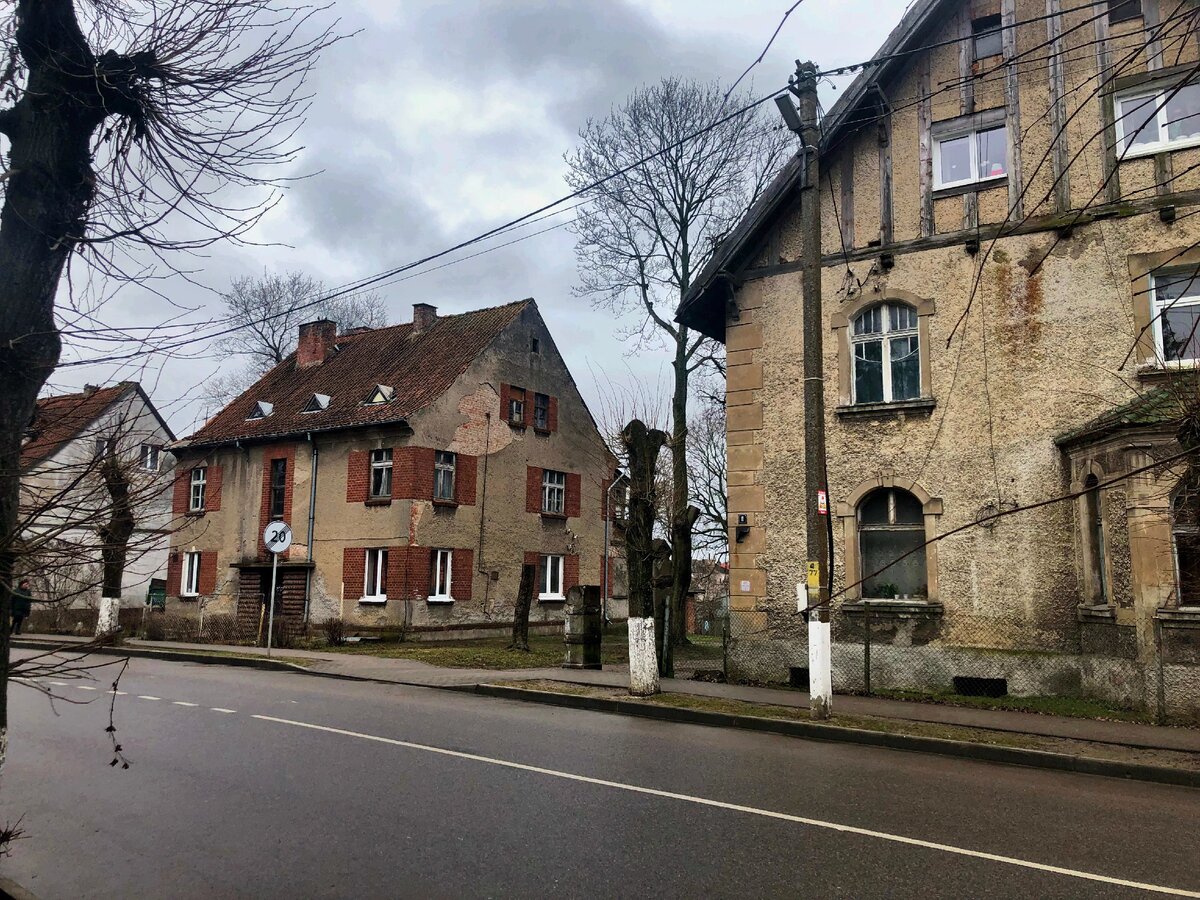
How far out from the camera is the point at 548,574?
32.0 metres

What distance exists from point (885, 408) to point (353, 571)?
17988mm

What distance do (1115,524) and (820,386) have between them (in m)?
4.63

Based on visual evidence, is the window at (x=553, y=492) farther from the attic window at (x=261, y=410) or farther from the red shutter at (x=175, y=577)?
the red shutter at (x=175, y=577)

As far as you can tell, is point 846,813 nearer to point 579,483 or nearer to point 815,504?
point 815,504

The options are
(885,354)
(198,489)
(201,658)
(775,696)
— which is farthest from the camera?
(198,489)

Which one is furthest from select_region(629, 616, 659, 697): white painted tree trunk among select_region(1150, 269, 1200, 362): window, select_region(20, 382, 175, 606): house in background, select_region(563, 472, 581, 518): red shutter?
select_region(563, 472, 581, 518): red shutter

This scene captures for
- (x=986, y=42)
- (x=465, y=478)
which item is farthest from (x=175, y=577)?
(x=986, y=42)

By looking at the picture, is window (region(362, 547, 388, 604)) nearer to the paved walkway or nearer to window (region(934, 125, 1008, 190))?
the paved walkway

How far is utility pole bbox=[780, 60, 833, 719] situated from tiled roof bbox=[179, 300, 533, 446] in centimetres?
1724

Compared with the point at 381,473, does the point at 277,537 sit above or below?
below

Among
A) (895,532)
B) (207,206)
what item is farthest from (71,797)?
(895,532)

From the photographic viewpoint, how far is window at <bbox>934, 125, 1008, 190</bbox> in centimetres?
1488

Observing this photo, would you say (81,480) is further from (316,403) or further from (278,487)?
(316,403)

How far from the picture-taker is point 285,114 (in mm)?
4762
